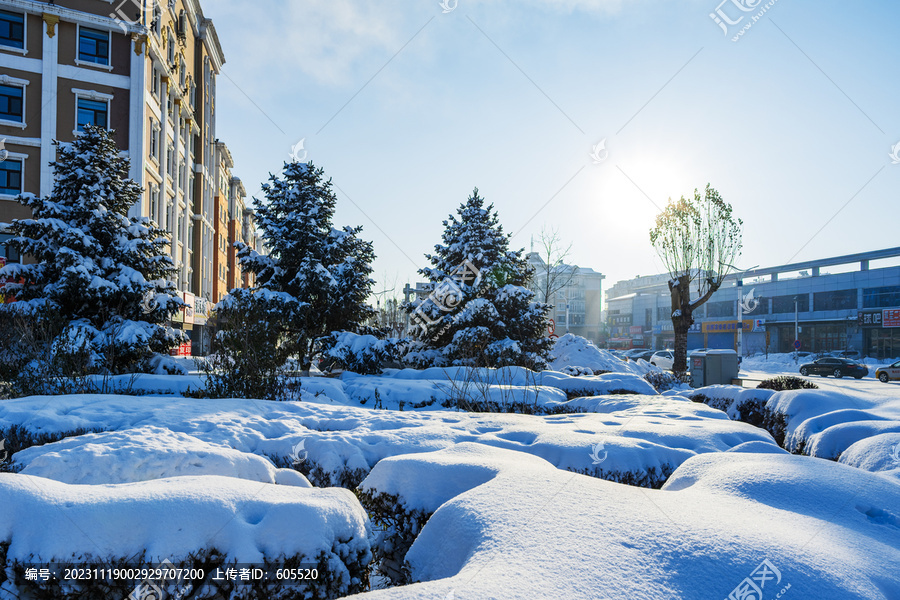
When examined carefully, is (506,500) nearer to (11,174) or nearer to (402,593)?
(402,593)

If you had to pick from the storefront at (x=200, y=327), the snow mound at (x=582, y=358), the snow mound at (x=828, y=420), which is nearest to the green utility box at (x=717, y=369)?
the snow mound at (x=582, y=358)

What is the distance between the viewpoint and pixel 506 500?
108 inches

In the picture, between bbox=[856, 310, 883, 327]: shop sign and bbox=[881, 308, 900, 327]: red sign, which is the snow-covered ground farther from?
bbox=[856, 310, 883, 327]: shop sign

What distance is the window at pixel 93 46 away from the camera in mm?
21969

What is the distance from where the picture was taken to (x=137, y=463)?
175 inches

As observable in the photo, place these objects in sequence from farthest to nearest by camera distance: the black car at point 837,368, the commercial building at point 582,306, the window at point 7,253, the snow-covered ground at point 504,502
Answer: the commercial building at point 582,306 → the black car at point 837,368 → the window at point 7,253 → the snow-covered ground at point 504,502

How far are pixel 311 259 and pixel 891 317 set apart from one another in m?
49.5

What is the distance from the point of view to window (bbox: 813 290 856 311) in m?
47.7

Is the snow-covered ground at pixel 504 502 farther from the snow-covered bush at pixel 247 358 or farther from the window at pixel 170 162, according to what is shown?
the window at pixel 170 162

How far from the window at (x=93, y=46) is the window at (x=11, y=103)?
2.87 meters

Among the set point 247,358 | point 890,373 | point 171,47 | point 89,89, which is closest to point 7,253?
point 89,89

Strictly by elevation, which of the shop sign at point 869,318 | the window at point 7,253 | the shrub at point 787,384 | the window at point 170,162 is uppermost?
the window at point 170,162

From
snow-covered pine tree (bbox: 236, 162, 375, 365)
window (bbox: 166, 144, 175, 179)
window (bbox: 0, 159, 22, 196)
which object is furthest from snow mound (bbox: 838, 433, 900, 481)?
window (bbox: 166, 144, 175, 179)

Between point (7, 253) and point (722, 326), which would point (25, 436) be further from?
point (722, 326)
